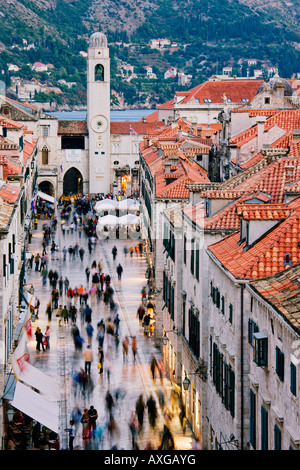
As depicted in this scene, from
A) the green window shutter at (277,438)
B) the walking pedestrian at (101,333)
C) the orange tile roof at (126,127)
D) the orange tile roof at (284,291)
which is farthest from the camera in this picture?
the orange tile roof at (126,127)

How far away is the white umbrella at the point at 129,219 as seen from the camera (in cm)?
7588

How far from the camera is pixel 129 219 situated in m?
76.2

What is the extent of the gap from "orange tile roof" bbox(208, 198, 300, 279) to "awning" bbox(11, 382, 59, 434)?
264 inches

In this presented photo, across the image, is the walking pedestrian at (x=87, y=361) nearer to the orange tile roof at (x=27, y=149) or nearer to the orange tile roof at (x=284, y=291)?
the orange tile roof at (x=284, y=291)

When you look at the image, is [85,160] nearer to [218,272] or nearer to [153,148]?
[153,148]

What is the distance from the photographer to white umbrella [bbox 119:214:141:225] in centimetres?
7588

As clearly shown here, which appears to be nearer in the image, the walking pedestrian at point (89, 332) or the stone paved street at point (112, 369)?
the stone paved street at point (112, 369)

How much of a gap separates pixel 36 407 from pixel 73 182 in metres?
85.1

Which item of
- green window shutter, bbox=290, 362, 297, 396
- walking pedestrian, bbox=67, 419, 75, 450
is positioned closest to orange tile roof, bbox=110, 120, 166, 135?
walking pedestrian, bbox=67, 419, 75, 450

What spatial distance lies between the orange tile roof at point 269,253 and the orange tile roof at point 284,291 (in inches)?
28.4

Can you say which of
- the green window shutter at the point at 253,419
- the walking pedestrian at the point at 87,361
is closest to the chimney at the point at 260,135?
the walking pedestrian at the point at 87,361

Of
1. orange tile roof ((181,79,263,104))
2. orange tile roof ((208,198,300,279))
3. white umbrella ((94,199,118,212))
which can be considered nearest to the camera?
orange tile roof ((208,198,300,279))

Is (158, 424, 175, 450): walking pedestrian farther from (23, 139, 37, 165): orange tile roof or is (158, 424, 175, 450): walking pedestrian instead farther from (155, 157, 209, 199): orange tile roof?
(23, 139, 37, 165): orange tile roof

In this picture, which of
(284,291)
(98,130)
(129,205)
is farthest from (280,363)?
(98,130)
